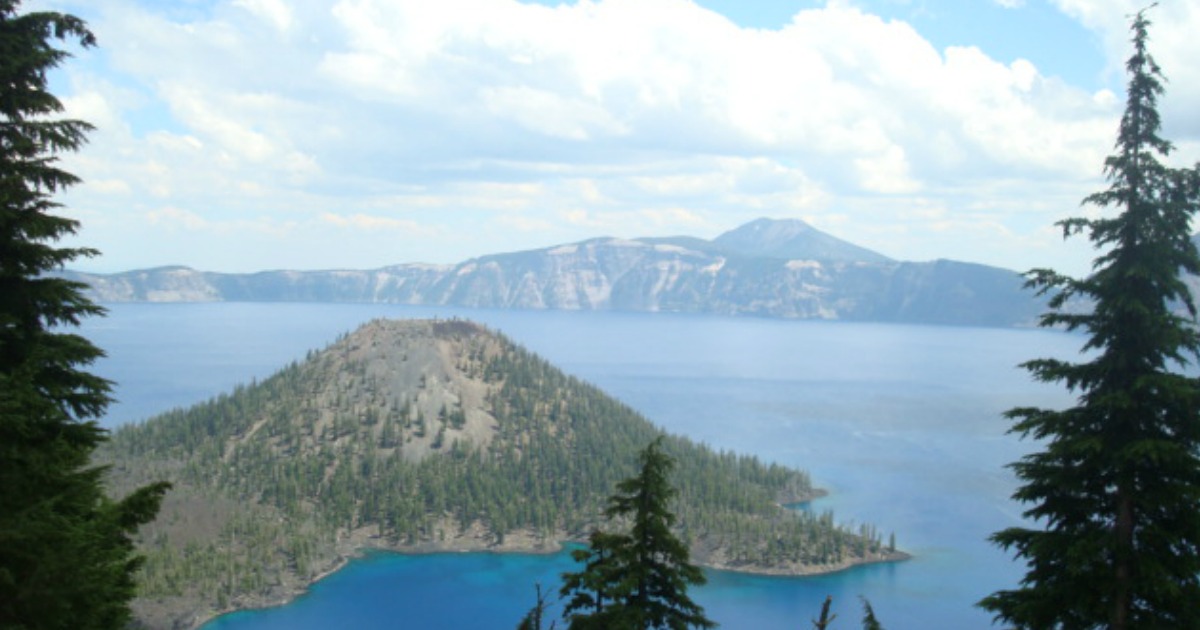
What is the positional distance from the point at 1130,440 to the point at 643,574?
1453 centimetres

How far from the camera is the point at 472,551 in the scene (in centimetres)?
18062

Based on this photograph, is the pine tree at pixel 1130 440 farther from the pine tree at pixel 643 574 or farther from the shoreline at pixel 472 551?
the shoreline at pixel 472 551

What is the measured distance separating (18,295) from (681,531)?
17226 cm

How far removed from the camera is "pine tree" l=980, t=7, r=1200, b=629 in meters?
21.3

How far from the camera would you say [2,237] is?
1953 centimetres

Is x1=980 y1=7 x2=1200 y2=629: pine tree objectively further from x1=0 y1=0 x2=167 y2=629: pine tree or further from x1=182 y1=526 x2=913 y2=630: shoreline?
x1=182 y1=526 x2=913 y2=630: shoreline

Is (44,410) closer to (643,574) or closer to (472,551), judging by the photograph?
(643,574)

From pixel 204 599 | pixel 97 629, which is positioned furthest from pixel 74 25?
pixel 204 599

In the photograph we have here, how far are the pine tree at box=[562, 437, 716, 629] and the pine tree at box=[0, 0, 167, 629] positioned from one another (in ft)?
45.3

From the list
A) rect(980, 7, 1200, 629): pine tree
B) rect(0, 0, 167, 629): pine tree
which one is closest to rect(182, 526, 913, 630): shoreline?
rect(0, 0, 167, 629): pine tree

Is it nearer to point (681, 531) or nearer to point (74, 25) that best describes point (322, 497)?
point (681, 531)

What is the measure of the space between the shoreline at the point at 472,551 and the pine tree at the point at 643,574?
129535 millimetres

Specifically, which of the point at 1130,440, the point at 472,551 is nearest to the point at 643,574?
the point at 1130,440

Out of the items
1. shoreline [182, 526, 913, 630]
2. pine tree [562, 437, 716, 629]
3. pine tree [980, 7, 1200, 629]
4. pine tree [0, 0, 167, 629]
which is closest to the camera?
pine tree [0, 0, 167, 629]
